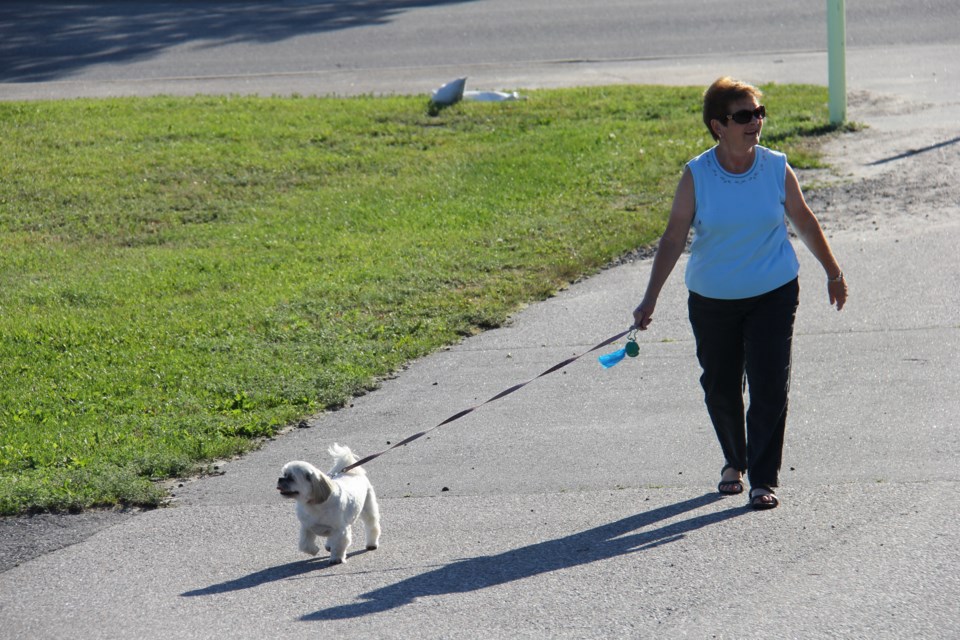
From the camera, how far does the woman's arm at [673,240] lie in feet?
17.1

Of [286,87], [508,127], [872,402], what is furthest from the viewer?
[286,87]

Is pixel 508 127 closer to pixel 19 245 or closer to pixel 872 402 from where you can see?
pixel 19 245

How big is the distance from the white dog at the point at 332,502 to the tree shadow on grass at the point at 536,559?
15.3 inches

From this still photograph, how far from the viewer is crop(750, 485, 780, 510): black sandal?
17.4 ft

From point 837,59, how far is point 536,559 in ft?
29.3

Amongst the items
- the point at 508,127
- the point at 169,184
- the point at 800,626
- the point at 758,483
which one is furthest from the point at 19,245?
the point at 800,626

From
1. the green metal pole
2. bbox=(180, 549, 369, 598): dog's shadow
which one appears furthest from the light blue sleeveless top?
the green metal pole

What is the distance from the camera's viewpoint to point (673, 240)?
5277 millimetres

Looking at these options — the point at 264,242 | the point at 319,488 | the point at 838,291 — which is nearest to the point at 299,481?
the point at 319,488

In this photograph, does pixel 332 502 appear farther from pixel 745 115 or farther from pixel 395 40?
pixel 395 40

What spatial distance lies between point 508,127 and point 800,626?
389 inches

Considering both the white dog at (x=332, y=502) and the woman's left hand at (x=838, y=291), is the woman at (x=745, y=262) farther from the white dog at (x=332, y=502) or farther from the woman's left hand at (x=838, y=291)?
the white dog at (x=332, y=502)

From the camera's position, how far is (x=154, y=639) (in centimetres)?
449

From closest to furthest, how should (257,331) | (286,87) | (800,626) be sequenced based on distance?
(800,626) → (257,331) → (286,87)
